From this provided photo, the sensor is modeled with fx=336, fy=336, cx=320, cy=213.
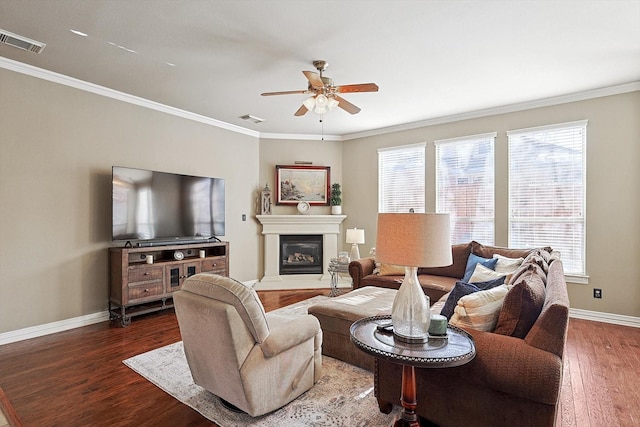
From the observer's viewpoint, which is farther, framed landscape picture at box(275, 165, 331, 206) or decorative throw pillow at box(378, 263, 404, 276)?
framed landscape picture at box(275, 165, 331, 206)

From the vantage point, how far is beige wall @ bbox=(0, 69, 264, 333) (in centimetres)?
345

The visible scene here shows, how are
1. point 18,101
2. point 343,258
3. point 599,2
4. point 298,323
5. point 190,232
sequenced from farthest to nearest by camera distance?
point 343,258 → point 190,232 → point 18,101 → point 599,2 → point 298,323

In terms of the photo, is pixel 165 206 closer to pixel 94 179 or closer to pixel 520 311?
pixel 94 179

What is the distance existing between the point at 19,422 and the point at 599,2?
4845 mm

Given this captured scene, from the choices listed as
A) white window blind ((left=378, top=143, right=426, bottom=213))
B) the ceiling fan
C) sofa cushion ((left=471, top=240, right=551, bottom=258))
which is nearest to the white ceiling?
the ceiling fan

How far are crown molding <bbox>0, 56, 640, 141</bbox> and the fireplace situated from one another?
1.93m

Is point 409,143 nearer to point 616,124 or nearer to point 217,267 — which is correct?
point 616,124

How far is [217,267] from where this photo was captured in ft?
16.1

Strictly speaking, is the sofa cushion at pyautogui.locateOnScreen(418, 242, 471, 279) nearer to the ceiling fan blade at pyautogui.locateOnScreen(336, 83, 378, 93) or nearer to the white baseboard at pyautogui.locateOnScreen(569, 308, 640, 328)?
the white baseboard at pyautogui.locateOnScreen(569, 308, 640, 328)

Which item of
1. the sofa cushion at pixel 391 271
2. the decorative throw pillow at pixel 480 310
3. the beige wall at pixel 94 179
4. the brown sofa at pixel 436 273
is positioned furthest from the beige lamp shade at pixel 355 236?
the decorative throw pillow at pixel 480 310

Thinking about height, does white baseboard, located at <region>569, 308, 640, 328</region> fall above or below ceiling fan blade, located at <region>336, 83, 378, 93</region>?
below

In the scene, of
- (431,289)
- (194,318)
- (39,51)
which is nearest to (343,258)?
(431,289)

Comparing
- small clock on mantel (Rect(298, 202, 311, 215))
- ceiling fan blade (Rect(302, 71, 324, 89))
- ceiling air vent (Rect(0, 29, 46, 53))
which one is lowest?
small clock on mantel (Rect(298, 202, 311, 215))

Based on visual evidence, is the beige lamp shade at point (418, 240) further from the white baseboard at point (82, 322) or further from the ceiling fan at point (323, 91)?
the white baseboard at point (82, 322)
